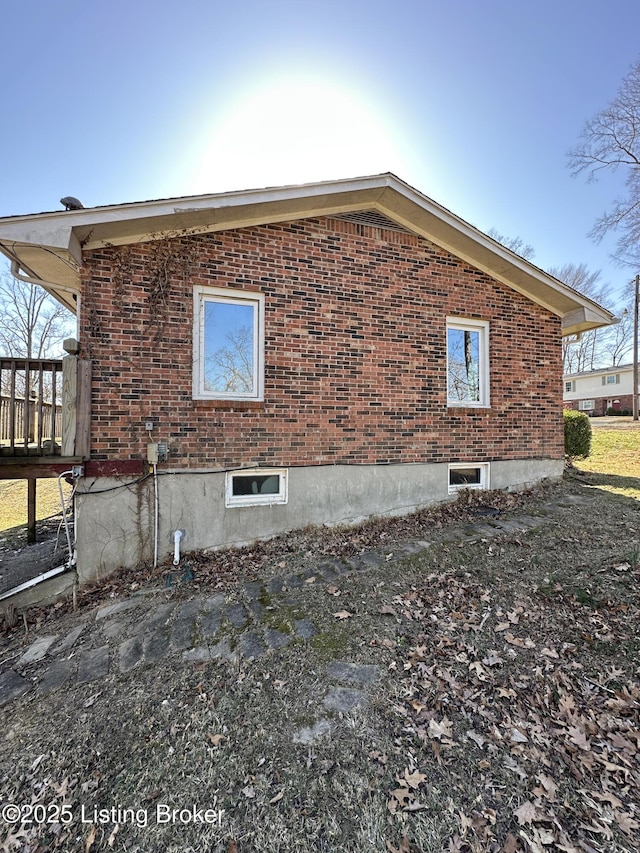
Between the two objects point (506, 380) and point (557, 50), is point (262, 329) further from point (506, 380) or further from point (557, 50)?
point (557, 50)

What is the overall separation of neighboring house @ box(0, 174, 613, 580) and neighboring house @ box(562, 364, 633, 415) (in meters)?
28.3

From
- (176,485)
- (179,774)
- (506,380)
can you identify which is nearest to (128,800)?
(179,774)

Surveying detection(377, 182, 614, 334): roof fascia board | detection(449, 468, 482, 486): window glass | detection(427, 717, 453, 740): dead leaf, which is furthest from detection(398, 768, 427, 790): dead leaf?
detection(377, 182, 614, 334): roof fascia board

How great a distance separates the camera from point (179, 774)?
2178 millimetres

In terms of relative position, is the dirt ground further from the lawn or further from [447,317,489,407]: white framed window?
the lawn

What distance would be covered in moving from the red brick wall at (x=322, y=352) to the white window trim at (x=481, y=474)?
16 cm

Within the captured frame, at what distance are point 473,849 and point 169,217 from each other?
6.18 m

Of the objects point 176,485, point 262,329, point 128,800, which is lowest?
point 128,800

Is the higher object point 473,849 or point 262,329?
point 262,329

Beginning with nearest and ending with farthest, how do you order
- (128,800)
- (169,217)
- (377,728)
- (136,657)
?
(128,800) < (377,728) < (136,657) < (169,217)

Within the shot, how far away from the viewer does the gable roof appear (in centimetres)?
431

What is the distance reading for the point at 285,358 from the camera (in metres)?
5.37

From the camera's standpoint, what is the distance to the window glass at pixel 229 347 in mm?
5160

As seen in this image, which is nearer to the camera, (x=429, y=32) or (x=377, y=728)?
(x=377, y=728)
